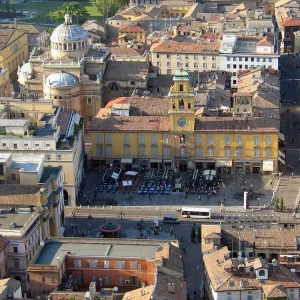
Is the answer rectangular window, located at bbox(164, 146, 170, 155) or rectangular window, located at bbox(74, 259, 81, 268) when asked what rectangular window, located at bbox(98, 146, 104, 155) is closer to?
rectangular window, located at bbox(164, 146, 170, 155)

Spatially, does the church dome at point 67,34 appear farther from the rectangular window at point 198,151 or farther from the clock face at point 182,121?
the rectangular window at point 198,151

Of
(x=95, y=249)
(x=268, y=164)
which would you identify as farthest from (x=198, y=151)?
(x=95, y=249)

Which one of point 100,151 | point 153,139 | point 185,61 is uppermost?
point 185,61

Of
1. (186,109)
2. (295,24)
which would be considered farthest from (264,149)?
(295,24)

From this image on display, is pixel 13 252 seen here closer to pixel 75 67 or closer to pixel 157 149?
pixel 157 149

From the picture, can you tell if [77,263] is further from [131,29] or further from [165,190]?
[131,29]

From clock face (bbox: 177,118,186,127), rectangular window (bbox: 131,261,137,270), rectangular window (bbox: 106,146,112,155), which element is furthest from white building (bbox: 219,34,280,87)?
rectangular window (bbox: 131,261,137,270)

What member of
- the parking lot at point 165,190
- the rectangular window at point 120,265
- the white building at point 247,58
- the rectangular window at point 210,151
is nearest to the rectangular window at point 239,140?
the rectangular window at point 210,151
